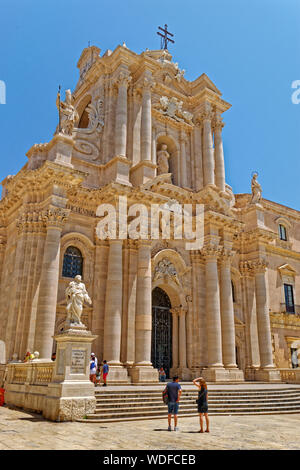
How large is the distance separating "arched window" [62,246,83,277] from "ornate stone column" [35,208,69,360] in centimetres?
184

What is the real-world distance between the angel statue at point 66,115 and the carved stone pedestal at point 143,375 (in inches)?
476

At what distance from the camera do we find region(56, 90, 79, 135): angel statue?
20547mm

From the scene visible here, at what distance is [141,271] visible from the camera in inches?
810

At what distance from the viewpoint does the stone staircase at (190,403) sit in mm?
12843

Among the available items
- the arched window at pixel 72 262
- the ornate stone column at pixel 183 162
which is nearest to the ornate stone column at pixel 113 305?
the arched window at pixel 72 262

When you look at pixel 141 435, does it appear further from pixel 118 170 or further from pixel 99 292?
pixel 118 170

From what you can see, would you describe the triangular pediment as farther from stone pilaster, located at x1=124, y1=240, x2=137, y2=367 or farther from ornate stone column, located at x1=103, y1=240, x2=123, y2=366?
ornate stone column, located at x1=103, y1=240, x2=123, y2=366

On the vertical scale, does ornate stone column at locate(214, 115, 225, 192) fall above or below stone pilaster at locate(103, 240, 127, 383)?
above

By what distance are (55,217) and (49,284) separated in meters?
3.14

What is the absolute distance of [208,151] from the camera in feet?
88.9

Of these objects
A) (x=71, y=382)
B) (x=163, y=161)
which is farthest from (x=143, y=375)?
(x=163, y=161)

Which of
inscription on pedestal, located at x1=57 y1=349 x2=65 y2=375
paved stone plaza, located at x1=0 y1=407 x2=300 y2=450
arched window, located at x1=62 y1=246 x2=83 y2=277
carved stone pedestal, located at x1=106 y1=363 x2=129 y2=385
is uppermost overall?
arched window, located at x1=62 y1=246 x2=83 y2=277

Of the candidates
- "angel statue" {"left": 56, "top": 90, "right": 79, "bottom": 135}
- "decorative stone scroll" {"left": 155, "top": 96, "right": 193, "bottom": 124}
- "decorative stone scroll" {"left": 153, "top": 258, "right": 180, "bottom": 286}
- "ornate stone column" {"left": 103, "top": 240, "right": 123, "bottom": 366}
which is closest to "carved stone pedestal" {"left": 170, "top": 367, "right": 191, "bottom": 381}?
"decorative stone scroll" {"left": 153, "top": 258, "right": 180, "bottom": 286}

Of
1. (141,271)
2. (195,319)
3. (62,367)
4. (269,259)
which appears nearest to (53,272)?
(141,271)
